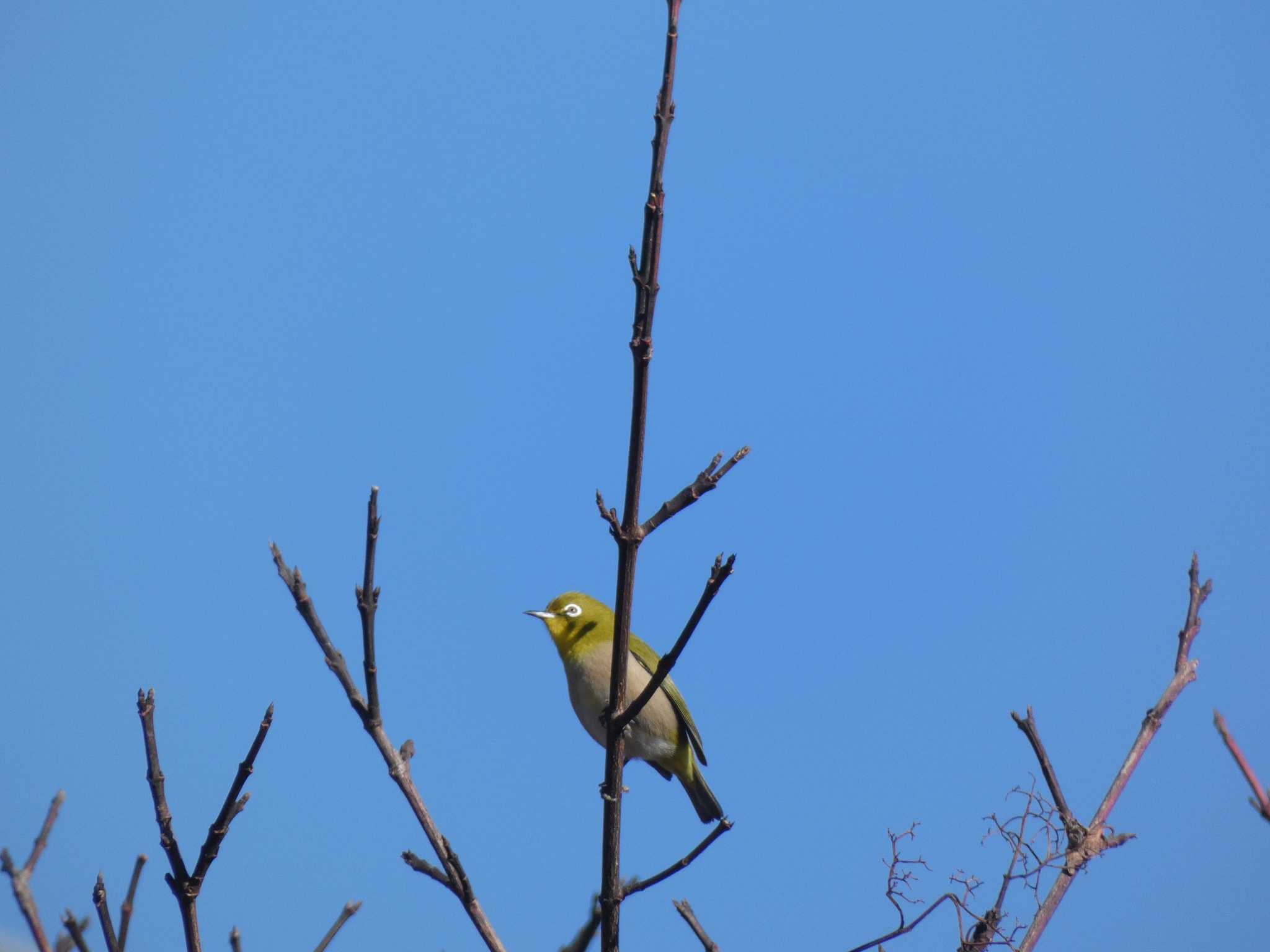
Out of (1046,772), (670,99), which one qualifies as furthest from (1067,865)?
(670,99)

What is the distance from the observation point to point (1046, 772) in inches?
150

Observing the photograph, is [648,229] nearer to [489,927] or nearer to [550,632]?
[489,927]

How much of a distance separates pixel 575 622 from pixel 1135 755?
15.5 ft

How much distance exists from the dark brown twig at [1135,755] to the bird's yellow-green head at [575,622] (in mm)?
4297

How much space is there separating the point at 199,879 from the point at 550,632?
17.0 feet

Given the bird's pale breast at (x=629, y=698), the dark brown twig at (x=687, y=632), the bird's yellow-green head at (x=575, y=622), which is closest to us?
the dark brown twig at (x=687, y=632)

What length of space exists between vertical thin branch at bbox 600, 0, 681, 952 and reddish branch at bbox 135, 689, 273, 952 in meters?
0.94

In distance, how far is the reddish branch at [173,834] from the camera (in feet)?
9.23

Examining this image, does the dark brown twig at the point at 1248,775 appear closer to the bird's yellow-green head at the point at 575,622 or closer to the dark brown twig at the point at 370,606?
the dark brown twig at the point at 370,606

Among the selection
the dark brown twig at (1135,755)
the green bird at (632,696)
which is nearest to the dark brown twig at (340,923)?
the dark brown twig at (1135,755)

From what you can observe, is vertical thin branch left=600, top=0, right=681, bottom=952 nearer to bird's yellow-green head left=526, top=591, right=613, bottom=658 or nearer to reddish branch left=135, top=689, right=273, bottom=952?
reddish branch left=135, top=689, right=273, bottom=952

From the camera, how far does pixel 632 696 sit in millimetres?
7227

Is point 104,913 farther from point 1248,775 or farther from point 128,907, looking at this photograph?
point 1248,775

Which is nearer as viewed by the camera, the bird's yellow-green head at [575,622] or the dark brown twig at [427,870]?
the dark brown twig at [427,870]
